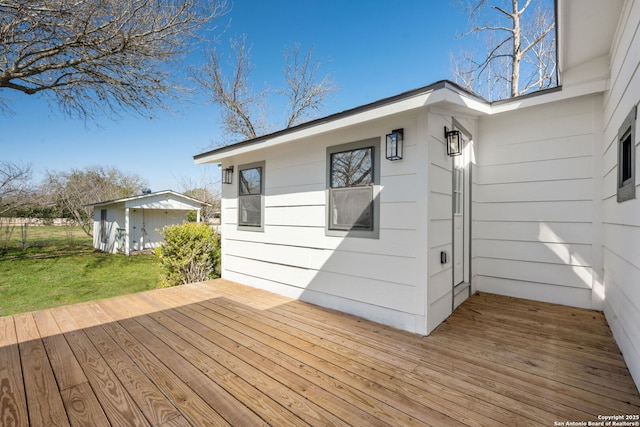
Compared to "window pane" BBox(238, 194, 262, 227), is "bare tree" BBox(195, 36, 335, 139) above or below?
above

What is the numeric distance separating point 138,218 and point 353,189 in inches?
498

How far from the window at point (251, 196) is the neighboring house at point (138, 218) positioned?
875 cm

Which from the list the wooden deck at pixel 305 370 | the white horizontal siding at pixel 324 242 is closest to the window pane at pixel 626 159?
the wooden deck at pixel 305 370

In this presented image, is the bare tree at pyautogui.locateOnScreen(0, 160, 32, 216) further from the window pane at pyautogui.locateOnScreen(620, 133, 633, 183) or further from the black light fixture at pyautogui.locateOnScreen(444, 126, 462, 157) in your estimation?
the window pane at pyautogui.locateOnScreen(620, 133, 633, 183)

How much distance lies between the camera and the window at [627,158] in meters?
1.94

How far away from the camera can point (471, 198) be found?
386cm

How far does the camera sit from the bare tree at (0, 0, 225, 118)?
4395 mm

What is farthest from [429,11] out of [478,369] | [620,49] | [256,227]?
[478,369]

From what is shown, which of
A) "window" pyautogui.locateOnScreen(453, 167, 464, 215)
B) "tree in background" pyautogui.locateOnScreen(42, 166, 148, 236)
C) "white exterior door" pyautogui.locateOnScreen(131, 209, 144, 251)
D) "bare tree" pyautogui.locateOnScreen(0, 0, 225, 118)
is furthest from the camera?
"tree in background" pyautogui.locateOnScreen(42, 166, 148, 236)

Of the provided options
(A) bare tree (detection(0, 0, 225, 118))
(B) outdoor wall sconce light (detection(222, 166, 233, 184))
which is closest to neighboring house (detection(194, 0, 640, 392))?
(B) outdoor wall sconce light (detection(222, 166, 233, 184))

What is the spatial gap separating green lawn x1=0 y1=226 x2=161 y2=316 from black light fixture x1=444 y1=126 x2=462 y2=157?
6.13m

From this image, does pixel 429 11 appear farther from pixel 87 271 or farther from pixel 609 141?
pixel 87 271

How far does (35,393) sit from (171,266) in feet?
11.2

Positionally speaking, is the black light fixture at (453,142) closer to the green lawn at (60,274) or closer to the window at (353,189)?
the window at (353,189)
